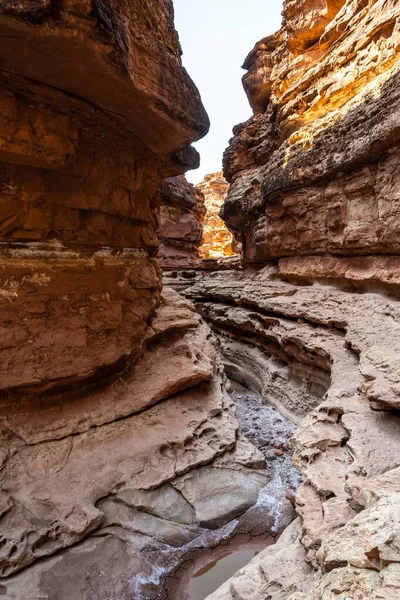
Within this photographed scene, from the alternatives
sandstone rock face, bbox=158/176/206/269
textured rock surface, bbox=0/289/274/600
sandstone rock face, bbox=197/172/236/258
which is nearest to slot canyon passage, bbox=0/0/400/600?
textured rock surface, bbox=0/289/274/600

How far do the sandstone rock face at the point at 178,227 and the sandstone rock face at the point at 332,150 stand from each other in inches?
227

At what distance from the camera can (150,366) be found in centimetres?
513

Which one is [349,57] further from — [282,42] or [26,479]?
[26,479]

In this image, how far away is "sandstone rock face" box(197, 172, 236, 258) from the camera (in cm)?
2931

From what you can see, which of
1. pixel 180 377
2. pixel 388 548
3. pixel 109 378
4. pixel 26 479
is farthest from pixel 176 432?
pixel 388 548

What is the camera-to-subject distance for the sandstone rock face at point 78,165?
2.82 m

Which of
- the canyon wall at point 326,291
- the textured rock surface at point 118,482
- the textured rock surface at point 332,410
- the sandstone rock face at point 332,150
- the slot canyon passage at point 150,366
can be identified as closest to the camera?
the textured rock surface at point 332,410

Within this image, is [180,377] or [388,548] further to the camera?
[180,377]

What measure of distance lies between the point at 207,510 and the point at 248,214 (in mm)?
9431

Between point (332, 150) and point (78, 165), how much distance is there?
210 inches

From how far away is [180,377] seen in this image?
4.89m

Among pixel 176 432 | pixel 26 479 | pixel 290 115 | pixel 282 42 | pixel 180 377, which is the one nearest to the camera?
pixel 26 479

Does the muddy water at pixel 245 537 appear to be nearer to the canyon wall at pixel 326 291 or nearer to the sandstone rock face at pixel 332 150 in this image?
the canyon wall at pixel 326 291

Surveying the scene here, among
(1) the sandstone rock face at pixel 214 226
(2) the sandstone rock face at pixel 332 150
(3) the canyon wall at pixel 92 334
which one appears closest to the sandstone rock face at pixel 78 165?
(3) the canyon wall at pixel 92 334
